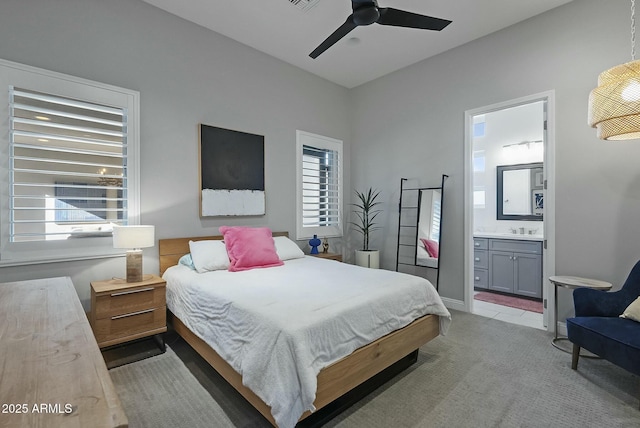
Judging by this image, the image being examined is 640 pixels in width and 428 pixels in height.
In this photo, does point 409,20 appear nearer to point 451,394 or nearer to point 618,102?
point 618,102

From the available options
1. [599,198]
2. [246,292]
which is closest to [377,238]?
[599,198]

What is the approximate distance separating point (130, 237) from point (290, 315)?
5.53 feet

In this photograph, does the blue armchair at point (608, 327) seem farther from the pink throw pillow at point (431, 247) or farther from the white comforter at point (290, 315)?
the pink throw pillow at point (431, 247)

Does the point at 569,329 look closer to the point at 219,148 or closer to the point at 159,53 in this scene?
the point at 219,148

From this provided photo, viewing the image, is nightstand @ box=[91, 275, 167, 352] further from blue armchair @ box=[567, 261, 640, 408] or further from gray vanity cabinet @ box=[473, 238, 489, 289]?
gray vanity cabinet @ box=[473, 238, 489, 289]

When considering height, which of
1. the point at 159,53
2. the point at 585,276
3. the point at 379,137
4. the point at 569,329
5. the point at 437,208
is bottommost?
the point at 569,329

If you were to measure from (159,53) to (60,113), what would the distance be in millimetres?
1091

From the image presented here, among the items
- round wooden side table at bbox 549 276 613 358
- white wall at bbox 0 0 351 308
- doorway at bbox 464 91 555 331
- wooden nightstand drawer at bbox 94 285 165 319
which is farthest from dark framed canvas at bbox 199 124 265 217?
round wooden side table at bbox 549 276 613 358

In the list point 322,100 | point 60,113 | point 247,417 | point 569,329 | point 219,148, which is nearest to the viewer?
point 247,417

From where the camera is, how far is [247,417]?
6.23ft

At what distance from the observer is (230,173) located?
12.0 ft

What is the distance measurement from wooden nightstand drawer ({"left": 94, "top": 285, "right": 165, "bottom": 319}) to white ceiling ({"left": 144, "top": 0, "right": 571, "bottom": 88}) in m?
2.76

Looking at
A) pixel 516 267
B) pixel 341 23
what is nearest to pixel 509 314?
pixel 516 267

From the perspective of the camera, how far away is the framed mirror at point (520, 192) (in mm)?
4785
